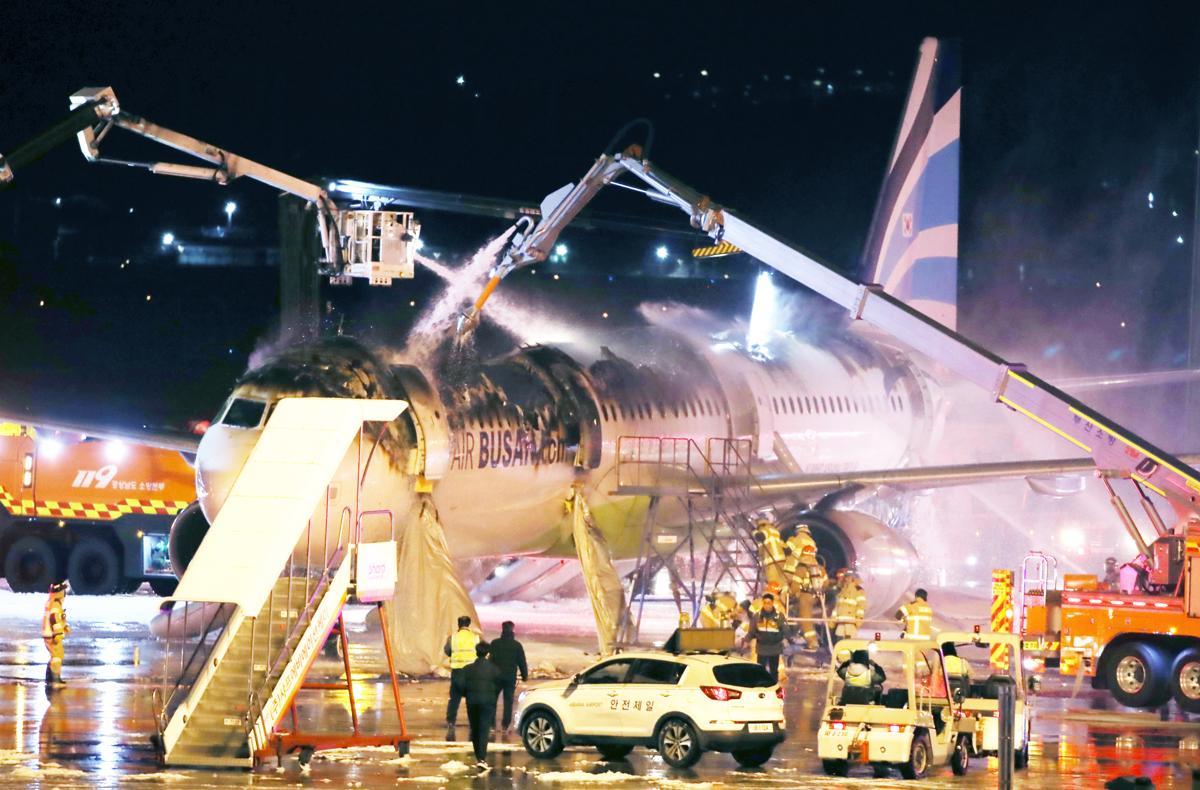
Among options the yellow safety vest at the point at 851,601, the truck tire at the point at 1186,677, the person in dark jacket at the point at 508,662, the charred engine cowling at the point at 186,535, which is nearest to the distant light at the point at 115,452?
the charred engine cowling at the point at 186,535

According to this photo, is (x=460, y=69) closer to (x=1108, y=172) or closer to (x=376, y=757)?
(x=1108, y=172)

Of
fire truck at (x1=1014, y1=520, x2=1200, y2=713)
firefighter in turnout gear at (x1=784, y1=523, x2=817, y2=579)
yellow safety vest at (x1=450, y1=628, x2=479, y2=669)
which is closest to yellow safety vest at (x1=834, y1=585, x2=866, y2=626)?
firefighter in turnout gear at (x1=784, y1=523, x2=817, y2=579)

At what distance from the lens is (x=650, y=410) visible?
30.7 metres

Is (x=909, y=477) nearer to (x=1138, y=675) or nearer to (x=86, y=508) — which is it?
(x=1138, y=675)

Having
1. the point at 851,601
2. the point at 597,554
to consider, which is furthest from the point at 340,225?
the point at 851,601

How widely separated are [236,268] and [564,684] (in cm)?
4607

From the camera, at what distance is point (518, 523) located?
1105 inches

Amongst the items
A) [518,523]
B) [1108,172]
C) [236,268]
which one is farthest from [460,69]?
[518,523]

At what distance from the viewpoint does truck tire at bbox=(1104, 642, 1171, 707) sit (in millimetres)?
24109

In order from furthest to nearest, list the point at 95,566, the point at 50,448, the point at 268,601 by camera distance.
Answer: the point at 95,566 < the point at 50,448 < the point at 268,601

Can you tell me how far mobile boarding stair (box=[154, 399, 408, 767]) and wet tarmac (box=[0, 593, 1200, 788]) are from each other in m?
0.40

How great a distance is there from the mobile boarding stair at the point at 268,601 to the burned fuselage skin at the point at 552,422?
2.55 feet

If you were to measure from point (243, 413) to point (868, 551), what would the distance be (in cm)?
1241

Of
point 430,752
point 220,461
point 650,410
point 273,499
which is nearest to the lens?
point 430,752
